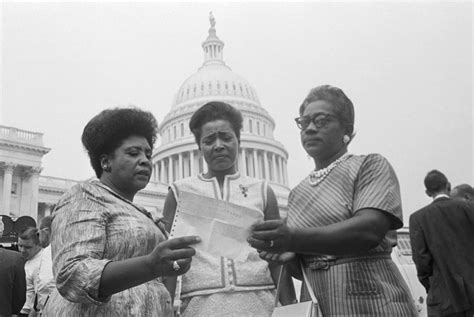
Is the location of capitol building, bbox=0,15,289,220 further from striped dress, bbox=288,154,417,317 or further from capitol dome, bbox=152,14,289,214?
striped dress, bbox=288,154,417,317

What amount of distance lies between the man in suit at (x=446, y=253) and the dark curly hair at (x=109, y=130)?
3.38 m

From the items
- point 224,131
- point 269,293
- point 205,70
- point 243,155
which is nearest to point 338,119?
point 224,131

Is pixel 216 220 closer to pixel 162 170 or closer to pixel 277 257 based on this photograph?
pixel 277 257

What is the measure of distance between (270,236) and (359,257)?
62 cm

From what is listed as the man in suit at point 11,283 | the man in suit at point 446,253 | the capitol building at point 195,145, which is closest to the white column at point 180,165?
the capitol building at point 195,145

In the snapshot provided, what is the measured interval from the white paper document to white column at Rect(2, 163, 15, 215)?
42.1 meters

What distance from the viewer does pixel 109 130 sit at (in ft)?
8.71

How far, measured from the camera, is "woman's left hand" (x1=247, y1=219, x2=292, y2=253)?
79.7 inches

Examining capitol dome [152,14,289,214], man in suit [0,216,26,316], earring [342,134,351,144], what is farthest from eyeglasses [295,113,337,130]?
capitol dome [152,14,289,214]

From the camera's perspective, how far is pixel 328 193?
2.59 m

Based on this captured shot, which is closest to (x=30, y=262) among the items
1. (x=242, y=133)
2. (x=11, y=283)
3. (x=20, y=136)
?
(x=11, y=283)

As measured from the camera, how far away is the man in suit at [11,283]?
19.6 ft

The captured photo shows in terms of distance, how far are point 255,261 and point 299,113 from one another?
0.99 m

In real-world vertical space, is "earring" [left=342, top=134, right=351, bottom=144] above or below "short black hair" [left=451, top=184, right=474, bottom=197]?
below
